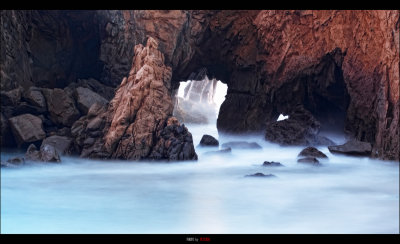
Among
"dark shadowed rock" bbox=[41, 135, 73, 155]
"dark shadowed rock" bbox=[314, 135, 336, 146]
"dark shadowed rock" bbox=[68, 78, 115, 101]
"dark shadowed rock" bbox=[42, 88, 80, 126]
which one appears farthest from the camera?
"dark shadowed rock" bbox=[68, 78, 115, 101]

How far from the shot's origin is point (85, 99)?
13477 mm

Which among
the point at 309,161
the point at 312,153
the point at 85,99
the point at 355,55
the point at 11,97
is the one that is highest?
the point at 355,55

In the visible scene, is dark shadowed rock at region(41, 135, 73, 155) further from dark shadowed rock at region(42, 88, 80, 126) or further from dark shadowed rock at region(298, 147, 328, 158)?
dark shadowed rock at region(298, 147, 328, 158)

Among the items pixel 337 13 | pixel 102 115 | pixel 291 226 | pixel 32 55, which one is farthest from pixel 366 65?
pixel 32 55

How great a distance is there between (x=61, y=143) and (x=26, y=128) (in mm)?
1022

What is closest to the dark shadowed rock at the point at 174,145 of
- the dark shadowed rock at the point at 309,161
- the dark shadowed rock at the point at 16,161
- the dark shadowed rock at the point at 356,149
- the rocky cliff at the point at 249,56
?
the rocky cliff at the point at 249,56

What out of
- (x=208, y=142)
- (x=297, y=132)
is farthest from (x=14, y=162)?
(x=297, y=132)

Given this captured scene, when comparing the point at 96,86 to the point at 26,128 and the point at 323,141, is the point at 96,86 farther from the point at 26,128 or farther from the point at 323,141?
the point at 323,141

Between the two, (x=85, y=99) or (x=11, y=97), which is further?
(x=85, y=99)

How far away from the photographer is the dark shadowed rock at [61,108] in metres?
13.2

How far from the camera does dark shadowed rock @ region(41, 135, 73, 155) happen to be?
11336mm

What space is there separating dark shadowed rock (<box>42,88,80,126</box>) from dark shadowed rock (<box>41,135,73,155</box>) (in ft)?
4.73

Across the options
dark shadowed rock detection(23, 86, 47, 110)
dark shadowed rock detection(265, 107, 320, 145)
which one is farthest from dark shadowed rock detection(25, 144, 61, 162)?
dark shadowed rock detection(265, 107, 320, 145)

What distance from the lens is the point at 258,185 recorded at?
6.74 metres
